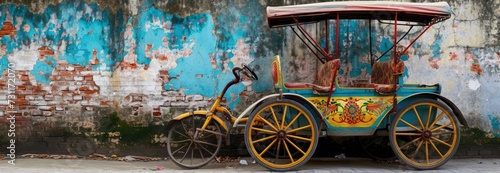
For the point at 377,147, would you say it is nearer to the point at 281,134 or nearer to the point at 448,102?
the point at 448,102

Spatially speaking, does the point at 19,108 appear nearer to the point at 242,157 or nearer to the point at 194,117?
the point at 194,117

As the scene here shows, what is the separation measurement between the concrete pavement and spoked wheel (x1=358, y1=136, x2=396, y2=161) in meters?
0.14

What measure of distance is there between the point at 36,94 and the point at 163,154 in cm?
198

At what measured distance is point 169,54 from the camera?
7059mm

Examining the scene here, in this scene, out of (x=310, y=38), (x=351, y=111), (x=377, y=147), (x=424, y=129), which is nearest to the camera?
(x=351, y=111)

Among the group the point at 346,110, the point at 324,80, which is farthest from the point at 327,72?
the point at 346,110

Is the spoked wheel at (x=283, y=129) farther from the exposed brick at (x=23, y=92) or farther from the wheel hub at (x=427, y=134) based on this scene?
the exposed brick at (x=23, y=92)

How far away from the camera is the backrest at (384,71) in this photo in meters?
6.10

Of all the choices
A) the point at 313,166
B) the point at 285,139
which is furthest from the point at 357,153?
the point at 285,139

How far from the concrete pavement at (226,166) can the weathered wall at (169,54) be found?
591 mm

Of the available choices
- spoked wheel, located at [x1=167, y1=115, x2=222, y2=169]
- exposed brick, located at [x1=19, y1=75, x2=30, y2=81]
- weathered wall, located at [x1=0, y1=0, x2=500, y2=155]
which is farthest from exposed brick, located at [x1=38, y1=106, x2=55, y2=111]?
spoked wheel, located at [x1=167, y1=115, x2=222, y2=169]

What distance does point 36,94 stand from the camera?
7090 mm

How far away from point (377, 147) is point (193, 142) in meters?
2.57

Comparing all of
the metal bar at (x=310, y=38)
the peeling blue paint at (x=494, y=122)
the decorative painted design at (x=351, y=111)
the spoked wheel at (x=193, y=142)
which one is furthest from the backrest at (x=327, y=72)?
the peeling blue paint at (x=494, y=122)
